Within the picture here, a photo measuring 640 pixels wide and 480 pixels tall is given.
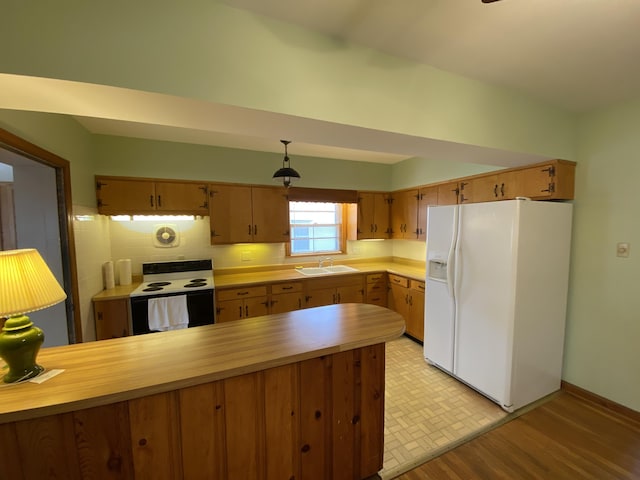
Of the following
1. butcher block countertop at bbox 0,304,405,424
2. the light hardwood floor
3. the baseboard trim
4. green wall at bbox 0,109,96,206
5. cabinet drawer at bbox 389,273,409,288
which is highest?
green wall at bbox 0,109,96,206

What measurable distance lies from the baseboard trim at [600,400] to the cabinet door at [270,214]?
11.0ft

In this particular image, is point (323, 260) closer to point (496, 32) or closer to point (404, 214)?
point (404, 214)

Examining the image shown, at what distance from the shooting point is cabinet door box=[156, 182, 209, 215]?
3.01 m

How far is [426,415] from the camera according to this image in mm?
2180

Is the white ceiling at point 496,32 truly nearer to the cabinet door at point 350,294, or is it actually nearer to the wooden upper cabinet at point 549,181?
the wooden upper cabinet at point 549,181

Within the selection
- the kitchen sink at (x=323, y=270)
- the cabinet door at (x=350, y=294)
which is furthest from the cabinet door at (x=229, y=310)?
the cabinet door at (x=350, y=294)

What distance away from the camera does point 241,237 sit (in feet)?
11.2

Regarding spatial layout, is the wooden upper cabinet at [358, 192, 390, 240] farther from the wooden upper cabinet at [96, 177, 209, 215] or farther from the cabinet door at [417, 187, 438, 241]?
the wooden upper cabinet at [96, 177, 209, 215]

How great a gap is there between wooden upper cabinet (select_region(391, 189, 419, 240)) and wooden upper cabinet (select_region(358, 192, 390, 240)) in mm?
112

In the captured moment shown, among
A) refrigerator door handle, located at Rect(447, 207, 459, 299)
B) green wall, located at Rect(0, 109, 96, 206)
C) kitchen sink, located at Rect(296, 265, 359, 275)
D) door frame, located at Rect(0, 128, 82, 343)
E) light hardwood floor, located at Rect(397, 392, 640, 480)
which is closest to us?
green wall, located at Rect(0, 109, 96, 206)

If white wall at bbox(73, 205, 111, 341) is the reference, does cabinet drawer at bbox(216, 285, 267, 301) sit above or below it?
below

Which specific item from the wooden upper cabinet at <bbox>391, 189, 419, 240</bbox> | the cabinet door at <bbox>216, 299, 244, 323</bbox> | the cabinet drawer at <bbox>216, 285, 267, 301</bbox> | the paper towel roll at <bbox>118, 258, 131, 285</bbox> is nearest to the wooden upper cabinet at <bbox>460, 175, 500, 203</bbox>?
the wooden upper cabinet at <bbox>391, 189, 419, 240</bbox>

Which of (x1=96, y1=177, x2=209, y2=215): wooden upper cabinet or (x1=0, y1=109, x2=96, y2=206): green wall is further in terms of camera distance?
(x1=96, y1=177, x2=209, y2=215): wooden upper cabinet

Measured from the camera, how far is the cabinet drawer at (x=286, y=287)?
3.29 m
